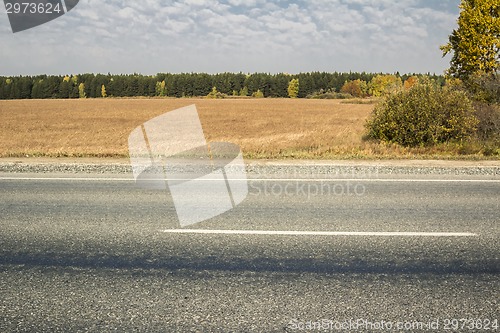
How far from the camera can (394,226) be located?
551 centimetres

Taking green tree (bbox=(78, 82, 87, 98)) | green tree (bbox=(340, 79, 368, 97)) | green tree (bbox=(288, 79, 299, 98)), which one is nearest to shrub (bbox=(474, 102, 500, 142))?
green tree (bbox=(340, 79, 368, 97))

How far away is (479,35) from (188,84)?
134834 mm

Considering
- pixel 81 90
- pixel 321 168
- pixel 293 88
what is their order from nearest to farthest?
pixel 321 168
pixel 81 90
pixel 293 88

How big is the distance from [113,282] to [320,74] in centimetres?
16109

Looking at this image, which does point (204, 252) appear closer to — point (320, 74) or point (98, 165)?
point (98, 165)

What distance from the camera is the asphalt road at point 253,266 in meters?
3.26

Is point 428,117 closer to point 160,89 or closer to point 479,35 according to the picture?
point 479,35

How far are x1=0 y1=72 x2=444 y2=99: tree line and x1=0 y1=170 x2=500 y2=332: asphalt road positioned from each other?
13701 centimetres

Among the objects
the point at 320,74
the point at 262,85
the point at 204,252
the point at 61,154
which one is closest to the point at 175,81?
the point at 262,85

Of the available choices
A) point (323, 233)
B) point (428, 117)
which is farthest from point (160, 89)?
point (323, 233)

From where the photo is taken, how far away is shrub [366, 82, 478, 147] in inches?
517

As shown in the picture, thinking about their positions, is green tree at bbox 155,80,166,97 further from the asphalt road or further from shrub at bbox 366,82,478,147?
the asphalt road

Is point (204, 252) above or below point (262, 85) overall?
below

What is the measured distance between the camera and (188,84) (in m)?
146
